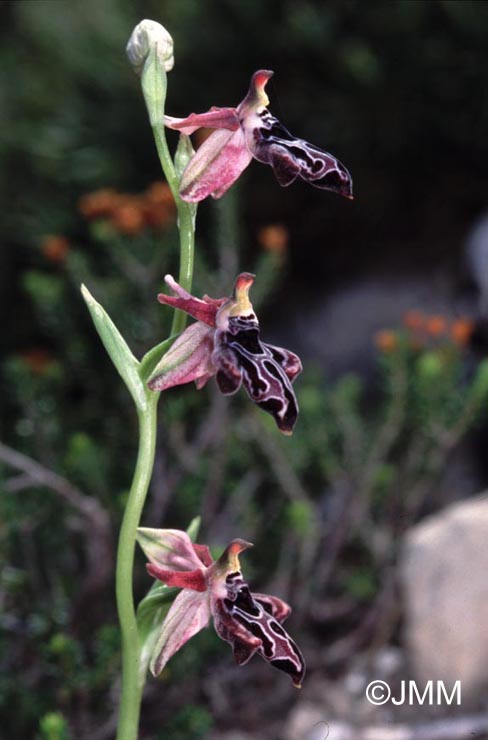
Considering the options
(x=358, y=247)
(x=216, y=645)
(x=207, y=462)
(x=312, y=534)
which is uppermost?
(x=358, y=247)

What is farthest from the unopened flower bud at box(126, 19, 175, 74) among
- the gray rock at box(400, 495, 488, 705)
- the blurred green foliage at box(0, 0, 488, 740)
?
the gray rock at box(400, 495, 488, 705)

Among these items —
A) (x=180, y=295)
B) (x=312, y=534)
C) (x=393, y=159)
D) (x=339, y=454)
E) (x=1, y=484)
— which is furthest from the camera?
(x=393, y=159)

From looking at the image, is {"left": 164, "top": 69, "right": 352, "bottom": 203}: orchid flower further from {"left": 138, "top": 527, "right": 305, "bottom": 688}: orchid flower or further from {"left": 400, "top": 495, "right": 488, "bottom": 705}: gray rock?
{"left": 400, "top": 495, "right": 488, "bottom": 705}: gray rock

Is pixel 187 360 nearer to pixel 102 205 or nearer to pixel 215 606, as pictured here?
pixel 215 606

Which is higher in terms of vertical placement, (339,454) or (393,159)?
(393,159)

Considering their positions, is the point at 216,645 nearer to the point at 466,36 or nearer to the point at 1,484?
the point at 1,484

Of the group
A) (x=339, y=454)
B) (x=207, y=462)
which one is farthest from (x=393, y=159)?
(x=207, y=462)
